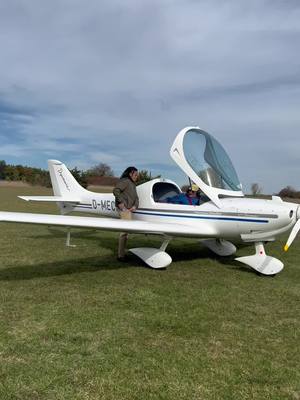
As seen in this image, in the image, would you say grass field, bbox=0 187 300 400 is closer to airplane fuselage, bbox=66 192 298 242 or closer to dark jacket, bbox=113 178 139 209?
airplane fuselage, bbox=66 192 298 242

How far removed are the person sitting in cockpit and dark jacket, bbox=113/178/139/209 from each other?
77 centimetres

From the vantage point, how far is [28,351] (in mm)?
3625

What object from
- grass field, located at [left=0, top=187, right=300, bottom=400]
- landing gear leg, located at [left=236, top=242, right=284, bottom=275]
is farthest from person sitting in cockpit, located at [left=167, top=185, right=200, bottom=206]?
landing gear leg, located at [left=236, top=242, right=284, bottom=275]

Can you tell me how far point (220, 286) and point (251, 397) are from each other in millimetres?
3272

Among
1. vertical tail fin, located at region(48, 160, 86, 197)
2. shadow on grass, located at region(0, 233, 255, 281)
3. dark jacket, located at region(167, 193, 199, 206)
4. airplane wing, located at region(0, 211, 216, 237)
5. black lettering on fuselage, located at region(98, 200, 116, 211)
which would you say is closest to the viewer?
airplane wing, located at region(0, 211, 216, 237)

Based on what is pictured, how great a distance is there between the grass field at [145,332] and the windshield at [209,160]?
1.65m

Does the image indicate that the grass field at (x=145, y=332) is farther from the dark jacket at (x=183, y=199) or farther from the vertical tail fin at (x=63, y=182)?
the vertical tail fin at (x=63, y=182)

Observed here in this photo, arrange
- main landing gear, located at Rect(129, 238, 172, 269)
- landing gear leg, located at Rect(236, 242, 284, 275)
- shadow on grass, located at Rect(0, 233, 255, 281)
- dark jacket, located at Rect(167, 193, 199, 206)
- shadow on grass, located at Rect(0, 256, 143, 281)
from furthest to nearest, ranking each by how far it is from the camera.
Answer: dark jacket, located at Rect(167, 193, 199, 206) < main landing gear, located at Rect(129, 238, 172, 269) < landing gear leg, located at Rect(236, 242, 284, 275) < shadow on grass, located at Rect(0, 233, 255, 281) < shadow on grass, located at Rect(0, 256, 143, 281)

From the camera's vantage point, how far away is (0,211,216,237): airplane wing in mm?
5688

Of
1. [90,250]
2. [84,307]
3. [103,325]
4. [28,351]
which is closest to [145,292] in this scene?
[84,307]

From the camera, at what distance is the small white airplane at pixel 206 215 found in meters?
6.89

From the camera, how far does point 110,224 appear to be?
6430 mm

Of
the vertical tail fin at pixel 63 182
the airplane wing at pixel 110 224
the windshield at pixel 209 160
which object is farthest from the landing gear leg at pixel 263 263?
the vertical tail fin at pixel 63 182

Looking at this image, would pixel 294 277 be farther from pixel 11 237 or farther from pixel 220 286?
pixel 11 237
